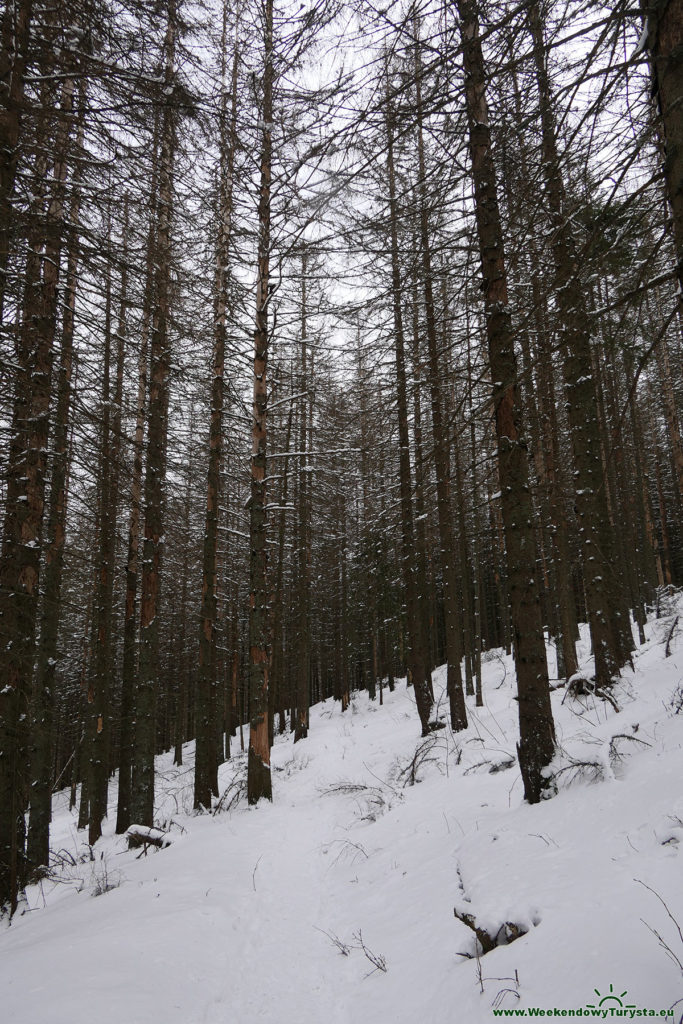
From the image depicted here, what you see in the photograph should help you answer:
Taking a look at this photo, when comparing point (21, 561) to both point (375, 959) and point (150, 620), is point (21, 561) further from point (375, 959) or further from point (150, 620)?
point (375, 959)

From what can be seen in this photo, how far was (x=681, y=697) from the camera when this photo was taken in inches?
184

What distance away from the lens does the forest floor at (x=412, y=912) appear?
2.37 metres

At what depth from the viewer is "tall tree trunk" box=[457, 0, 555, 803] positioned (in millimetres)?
4590

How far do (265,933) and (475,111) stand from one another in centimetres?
777

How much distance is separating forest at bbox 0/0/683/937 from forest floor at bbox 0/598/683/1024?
2.84 feet

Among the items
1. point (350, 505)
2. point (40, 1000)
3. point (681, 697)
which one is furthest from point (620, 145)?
point (350, 505)

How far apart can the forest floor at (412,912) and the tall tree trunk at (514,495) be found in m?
0.30

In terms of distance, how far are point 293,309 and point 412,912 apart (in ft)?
35.7

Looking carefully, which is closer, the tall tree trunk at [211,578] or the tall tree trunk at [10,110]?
the tall tree trunk at [10,110]

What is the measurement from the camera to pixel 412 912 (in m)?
3.81

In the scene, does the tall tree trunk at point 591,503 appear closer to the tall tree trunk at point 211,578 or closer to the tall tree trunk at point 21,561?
the tall tree trunk at point 211,578

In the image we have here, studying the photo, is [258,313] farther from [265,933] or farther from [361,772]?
[361,772]

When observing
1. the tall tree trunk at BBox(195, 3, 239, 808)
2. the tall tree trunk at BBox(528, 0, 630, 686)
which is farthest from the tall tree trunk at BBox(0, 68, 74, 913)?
the tall tree trunk at BBox(528, 0, 630, 686)

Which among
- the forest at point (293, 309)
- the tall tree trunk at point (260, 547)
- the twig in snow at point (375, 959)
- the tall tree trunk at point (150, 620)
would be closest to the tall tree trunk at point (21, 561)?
the forest at point (293, 309)
